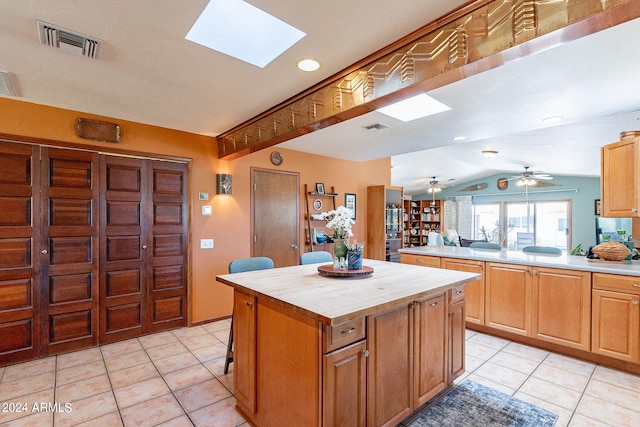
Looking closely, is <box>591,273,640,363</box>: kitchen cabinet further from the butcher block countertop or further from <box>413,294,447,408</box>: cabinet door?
<box>413,294,447,408</box>: cabinet door

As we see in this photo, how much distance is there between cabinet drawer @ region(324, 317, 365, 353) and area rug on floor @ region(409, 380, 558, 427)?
930 mm

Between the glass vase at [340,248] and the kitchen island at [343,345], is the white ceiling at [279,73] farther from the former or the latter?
the kitchen island at [343,345]

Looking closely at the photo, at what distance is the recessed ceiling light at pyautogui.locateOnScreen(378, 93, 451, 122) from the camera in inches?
108

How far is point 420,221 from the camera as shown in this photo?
11.6 metres

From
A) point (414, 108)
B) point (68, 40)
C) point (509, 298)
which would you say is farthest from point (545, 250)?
point (68, 40)

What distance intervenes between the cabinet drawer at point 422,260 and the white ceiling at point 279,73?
1579mm

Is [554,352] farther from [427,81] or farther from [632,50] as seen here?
[427,81]

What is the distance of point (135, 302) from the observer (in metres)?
3.45

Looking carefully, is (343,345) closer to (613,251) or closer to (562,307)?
(562,307)

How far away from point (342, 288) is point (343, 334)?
0.44 meters

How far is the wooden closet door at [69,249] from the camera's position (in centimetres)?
295

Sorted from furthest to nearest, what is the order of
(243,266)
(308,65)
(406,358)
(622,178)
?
(622,178) → (243,266) → (308,65) → (406,358)

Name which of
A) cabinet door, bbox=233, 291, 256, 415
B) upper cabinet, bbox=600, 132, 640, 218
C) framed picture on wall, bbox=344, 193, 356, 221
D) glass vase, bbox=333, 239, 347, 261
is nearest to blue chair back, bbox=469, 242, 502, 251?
upper cabinet, bbox=600, 132, 640, 218

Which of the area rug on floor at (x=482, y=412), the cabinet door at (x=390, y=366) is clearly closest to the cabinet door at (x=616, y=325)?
the area rug on floor at (x=482, y=412)
